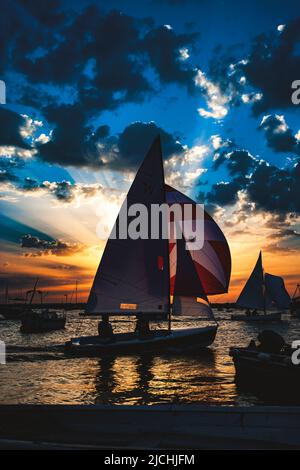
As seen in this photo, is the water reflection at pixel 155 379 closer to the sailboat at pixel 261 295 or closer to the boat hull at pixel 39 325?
the boat hull at pixel 39 325

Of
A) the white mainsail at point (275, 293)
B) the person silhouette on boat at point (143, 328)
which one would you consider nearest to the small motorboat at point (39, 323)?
the person silhouette on boat at point (143, 328)

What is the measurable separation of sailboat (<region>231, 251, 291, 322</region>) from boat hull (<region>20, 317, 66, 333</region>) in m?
47.3

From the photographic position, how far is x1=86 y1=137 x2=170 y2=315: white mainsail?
32750mm

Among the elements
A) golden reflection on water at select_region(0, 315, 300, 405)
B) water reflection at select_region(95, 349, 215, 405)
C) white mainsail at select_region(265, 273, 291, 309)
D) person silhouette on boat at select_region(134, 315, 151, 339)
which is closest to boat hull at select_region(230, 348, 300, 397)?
golden reflection on water at select_region(0, 315, 300, 405)

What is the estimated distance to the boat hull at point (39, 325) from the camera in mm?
76750

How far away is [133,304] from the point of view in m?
32.6

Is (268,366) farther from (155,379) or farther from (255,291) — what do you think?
(255,291)

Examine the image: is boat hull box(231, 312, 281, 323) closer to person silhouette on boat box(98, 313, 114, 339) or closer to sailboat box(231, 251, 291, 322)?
sailboat box(231, 251, 291, 322)

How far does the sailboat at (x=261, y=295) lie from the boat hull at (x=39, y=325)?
47324mm

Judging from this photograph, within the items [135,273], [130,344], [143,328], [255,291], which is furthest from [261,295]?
[130,344]

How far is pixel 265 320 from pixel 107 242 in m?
82.8

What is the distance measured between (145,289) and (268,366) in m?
14.9

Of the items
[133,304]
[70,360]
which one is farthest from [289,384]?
[70,360]
